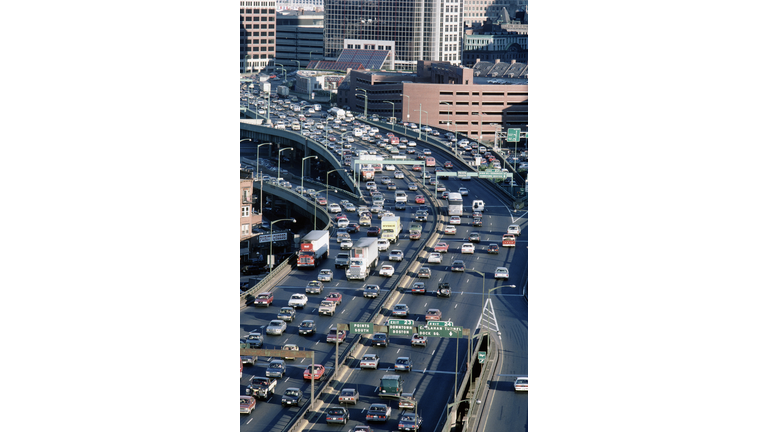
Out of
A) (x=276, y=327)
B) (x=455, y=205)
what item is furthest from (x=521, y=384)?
(x=455, y=205)

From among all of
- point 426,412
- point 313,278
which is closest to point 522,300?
point 313,278

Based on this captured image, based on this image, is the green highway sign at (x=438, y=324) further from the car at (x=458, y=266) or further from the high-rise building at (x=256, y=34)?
the high-rise building at (x=256, y=34)

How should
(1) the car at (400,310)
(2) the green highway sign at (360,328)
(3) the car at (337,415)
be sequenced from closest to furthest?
1. (3) the car at (337,415)
2. (2) the green highway sign at (360,328)
3. (1) the car at (400,310)

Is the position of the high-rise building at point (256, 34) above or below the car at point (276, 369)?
above

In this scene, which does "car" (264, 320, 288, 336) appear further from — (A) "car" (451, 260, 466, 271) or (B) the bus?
(B) the bus

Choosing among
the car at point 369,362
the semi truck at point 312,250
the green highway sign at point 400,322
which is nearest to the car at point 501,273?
the semi truck at point 312,250

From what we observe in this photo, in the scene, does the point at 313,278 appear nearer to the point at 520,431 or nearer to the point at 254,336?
the point at 254,336

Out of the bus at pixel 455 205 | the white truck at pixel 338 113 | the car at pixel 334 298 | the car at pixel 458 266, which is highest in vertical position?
the white truck at pixel 338 113
